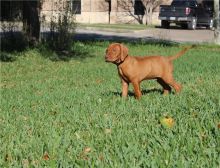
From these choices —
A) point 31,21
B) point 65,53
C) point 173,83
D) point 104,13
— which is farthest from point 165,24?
point 173,83

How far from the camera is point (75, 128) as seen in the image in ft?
16.7

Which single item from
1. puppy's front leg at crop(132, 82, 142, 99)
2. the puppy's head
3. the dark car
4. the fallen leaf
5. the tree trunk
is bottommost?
the fallen leaf

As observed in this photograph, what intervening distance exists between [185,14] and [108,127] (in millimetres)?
32599

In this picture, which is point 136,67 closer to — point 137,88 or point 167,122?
point 137,88

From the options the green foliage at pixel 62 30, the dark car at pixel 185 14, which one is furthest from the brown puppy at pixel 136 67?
the dark car at pixel 185 14

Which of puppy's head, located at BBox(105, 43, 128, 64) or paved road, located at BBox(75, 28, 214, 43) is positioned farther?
paved road, located at BBox(75, 28, 214, 43)

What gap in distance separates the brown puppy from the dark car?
99.1 feet

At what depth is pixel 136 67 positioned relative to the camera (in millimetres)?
6625

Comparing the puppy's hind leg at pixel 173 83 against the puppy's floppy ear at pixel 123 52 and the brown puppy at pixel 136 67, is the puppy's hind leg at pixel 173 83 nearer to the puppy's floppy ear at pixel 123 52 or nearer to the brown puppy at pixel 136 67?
the brown puppy at pixel 136 67

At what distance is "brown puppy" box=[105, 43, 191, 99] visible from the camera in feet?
21.1

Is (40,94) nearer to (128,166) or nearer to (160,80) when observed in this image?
(160,80)

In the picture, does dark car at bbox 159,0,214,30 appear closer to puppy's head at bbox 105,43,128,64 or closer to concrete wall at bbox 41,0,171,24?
concrete wall at bbox 41,0,171,24

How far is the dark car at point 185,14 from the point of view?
36.6 m

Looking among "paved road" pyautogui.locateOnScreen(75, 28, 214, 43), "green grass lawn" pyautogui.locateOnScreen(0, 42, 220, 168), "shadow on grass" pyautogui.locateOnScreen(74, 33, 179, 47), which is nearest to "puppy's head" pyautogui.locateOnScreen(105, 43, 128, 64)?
"green grass lawn" pyautogui.locateOnScreen(0, 42, 220, 168)
